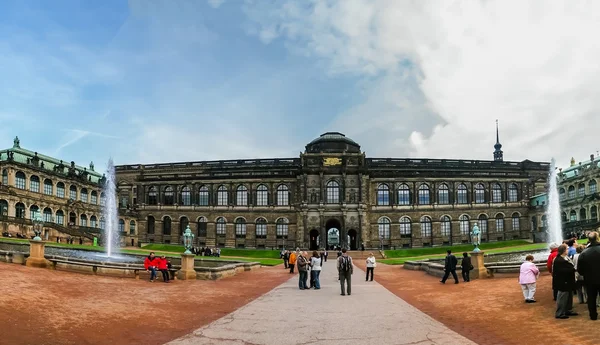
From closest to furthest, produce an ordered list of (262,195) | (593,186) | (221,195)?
(593,186), (262,195), (221,195)

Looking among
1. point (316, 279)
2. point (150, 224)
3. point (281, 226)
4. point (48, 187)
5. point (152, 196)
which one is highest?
point (48, 187)

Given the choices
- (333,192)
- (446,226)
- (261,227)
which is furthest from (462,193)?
(261,227)

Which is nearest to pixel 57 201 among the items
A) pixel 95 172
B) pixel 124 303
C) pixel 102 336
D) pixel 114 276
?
pixel 95 172

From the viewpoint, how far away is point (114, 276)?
984 inches

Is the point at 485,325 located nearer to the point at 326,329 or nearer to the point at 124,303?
the point at 326,329

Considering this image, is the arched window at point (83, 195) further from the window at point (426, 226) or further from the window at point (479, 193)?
the window at point (479, 193)

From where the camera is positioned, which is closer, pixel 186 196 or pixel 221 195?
pixel 221 195

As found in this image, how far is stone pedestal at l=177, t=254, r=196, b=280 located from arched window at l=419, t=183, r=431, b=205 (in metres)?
53.3

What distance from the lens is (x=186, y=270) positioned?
86.7 ft

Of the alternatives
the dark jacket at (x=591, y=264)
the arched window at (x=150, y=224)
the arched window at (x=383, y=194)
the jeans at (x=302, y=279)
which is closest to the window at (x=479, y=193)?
the arched window at (x=383, y=194)

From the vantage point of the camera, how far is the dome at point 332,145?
77.9 metres

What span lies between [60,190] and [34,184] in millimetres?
4986

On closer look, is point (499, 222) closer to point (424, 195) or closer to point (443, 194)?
point (443, 194)

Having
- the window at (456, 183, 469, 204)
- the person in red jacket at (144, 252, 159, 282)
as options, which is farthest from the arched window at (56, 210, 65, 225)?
the window at (456, 183, 469, 204)
